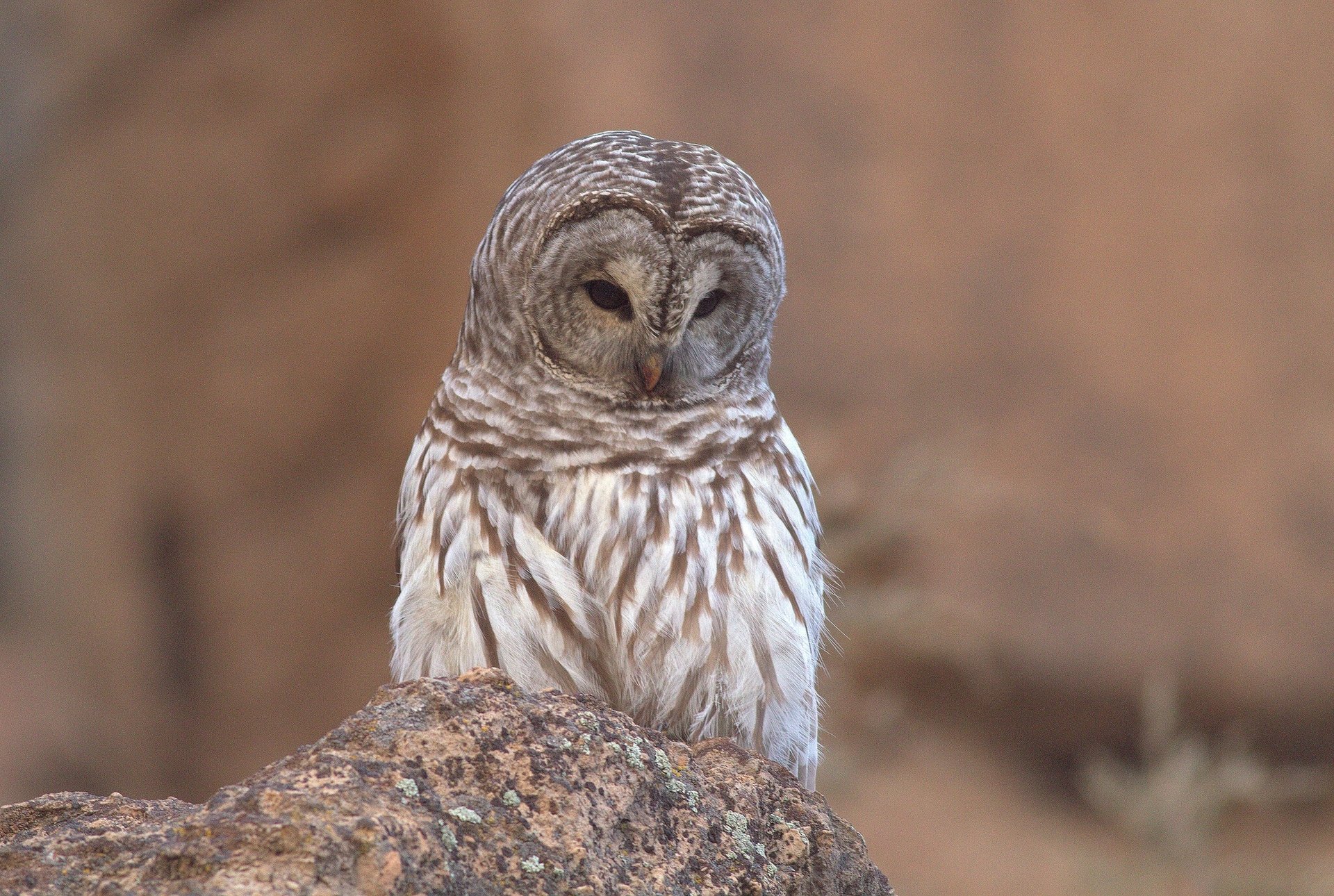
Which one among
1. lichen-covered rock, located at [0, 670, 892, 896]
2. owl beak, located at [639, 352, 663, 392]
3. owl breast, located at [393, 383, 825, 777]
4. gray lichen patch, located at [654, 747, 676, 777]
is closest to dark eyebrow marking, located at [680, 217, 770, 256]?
owl beak, located at [639, 352, 663, 392]

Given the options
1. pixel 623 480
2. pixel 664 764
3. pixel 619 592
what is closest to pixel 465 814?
pixel 664 764

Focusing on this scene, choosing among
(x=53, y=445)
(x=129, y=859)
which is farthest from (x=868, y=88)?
(x=129, y=859)

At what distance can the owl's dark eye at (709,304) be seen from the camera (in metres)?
3.63

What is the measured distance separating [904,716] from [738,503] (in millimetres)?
4941

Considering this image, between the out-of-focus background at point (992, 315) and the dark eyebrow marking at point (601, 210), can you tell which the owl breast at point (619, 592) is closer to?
the dark eyebrow marking at point (601, 210)

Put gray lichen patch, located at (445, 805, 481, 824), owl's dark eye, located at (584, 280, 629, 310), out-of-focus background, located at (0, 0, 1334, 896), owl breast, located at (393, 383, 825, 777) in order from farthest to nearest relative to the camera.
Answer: out-of-focus background, located at (0, 0, 1334, 896), owl's dark eye, located at (584, 280, 629, 310), owl breast, located at (393, 383, 825, 777), gray lichen patch, located at (445, 805, 481, 824)

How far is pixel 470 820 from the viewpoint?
2078 millimetres

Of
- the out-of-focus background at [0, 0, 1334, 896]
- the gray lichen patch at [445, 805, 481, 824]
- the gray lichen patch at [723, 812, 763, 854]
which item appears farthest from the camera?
the out-of-focus background at [0, 0, 1334, 896]

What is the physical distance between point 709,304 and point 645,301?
10.5 inches

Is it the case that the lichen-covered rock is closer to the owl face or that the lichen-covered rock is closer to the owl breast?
the owl breast

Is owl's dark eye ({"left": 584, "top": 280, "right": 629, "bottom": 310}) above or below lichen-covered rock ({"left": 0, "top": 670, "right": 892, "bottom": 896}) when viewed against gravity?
above

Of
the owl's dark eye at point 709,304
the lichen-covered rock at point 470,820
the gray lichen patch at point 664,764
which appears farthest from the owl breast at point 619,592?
the gray lichen patch at point 664,764

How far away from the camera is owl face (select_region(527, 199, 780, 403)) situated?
3455 mm

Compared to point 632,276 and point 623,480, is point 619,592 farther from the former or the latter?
point 632,276
